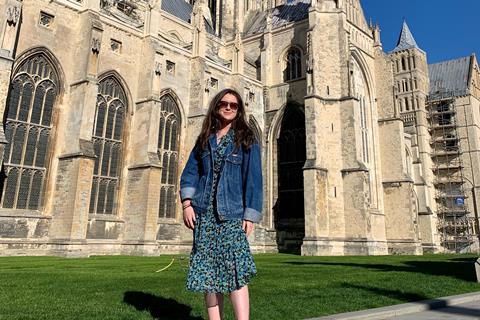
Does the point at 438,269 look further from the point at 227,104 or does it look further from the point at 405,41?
the point at 405,41

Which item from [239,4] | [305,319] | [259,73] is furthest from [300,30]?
[305,319]

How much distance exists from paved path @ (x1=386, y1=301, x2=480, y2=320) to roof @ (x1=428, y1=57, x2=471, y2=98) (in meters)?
47.8

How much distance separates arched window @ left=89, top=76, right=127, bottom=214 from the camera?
19562mm

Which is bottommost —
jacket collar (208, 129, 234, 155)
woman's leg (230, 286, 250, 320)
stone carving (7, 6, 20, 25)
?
woman's leg (230, 286, 250, 320)

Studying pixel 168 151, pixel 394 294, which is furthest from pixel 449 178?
pixel 394 294

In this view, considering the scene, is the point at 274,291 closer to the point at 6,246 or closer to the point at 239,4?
the point at 6,246

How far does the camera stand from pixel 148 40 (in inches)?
851

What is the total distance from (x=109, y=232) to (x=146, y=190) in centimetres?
270

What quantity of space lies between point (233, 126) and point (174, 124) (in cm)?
2017

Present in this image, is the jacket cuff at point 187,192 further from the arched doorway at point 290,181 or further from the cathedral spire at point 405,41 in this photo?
the cathedral spire at point 405,41

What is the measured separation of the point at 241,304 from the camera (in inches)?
126

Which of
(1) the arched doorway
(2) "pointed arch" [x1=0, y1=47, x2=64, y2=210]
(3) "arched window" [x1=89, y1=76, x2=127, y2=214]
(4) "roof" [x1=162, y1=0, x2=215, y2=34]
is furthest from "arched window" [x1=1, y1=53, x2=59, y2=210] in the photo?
(4) "roof" [x1=162, y1=0, x2=215, y2=34]

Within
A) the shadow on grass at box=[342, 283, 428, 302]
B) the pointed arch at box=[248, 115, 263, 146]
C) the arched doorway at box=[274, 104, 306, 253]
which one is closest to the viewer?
the shadow on grass at box=[342, 283, 428, 302]

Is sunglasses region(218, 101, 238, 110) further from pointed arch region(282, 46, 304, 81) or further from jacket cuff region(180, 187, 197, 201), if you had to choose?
pointed arch region(282, 46, 304, 81)
